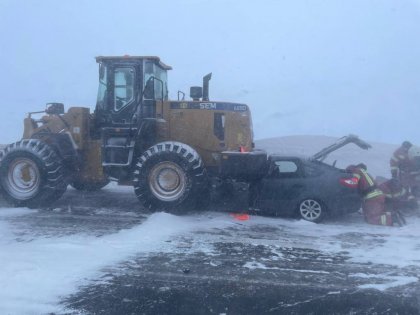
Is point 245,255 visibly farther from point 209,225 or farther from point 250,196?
point 250,196

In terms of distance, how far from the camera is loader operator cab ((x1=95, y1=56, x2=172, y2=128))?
393 inches

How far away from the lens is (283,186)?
9414 millimetres

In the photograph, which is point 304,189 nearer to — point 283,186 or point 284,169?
point 283,186

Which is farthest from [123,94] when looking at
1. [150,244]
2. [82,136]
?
[150,244]

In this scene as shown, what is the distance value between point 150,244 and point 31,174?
410 cm

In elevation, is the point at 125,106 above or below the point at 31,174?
above

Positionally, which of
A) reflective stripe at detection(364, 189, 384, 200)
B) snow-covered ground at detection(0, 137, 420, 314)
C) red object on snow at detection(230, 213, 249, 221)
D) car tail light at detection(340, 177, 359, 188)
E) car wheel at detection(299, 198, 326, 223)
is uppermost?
car tail light at detection(340, 177, 359, 188)

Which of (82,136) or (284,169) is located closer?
(284,169)

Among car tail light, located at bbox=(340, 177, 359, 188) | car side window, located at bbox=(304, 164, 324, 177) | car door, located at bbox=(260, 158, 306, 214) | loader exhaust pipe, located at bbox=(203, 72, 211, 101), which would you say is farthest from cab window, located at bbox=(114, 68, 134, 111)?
car tail light, located at bbox=(340, 177, 359, 188)

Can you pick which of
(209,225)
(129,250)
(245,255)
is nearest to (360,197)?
(209,225)

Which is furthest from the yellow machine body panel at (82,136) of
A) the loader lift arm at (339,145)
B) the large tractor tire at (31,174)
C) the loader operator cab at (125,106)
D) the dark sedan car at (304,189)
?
the loader lift arm at (339,145)

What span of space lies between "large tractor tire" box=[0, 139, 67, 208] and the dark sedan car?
3989 millimetres

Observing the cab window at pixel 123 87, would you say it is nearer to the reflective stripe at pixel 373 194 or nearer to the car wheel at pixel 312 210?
the car wheel at pixel 312 210

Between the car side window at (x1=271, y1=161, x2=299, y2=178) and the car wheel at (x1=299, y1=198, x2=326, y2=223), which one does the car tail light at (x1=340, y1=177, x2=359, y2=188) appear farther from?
the car side window at (x1=271, y1=161, x2=299, y2=178)
